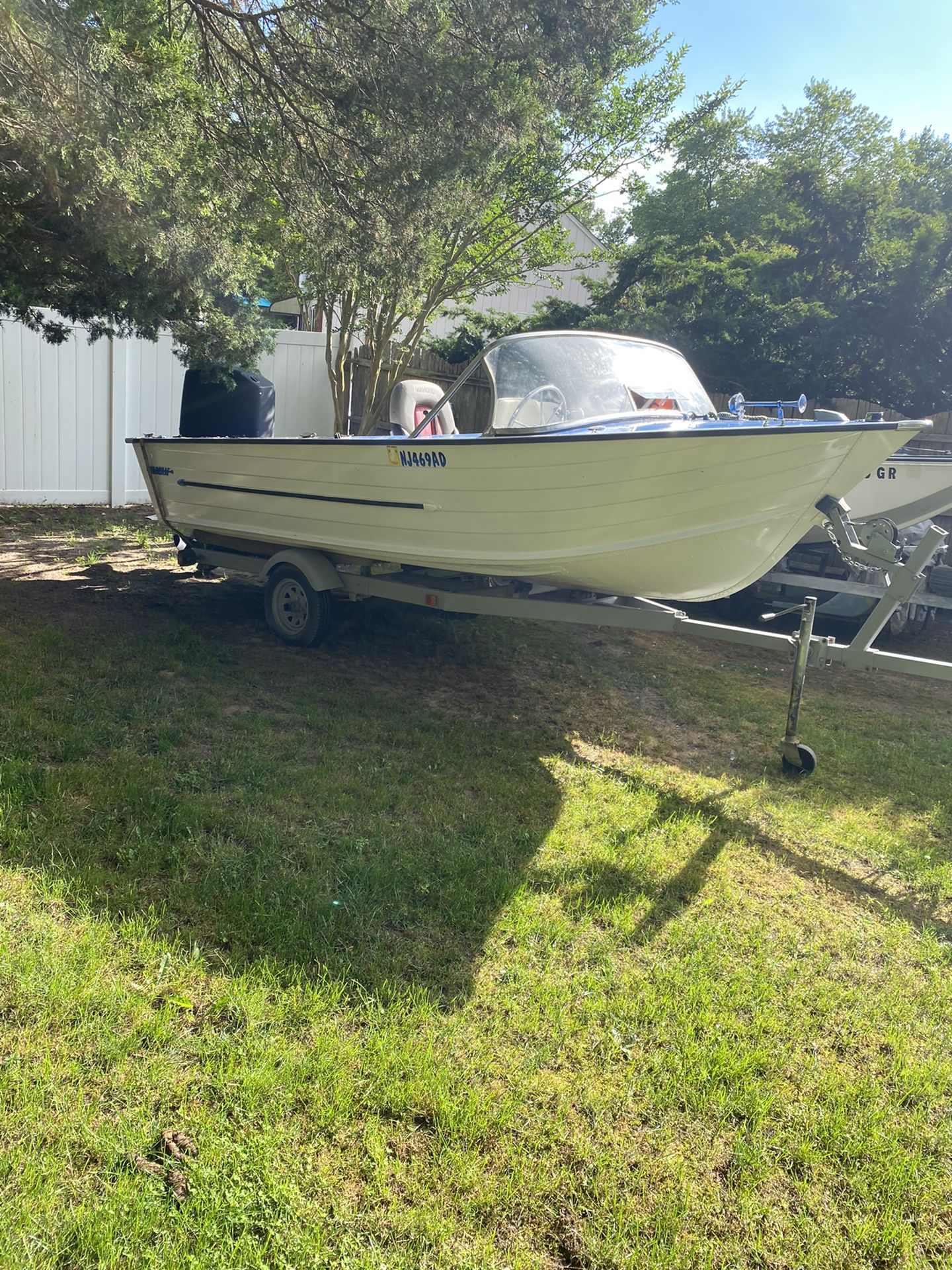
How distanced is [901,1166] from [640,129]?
37.8ft

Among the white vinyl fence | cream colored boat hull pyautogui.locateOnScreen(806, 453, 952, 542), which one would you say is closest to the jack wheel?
cream colored boat hull pyautogui.locateOnScreen(806, 453, 952, 542)

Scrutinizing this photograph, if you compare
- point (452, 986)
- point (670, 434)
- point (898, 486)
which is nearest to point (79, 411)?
point (670, 434)

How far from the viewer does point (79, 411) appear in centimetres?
1059

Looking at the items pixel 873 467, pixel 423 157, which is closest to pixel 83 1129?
pixel 873 467

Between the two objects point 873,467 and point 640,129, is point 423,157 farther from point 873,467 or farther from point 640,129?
point 640,129

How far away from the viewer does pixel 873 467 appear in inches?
158

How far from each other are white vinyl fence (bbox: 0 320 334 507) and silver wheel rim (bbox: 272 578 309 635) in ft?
16.8

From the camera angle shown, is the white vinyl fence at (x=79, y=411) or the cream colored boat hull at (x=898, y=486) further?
the white vinyl fence at (x=79, y=411)

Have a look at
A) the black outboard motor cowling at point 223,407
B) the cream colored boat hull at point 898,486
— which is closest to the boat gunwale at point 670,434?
the black outboard motor cowling at point 223,407

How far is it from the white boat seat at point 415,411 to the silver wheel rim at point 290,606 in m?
1.31

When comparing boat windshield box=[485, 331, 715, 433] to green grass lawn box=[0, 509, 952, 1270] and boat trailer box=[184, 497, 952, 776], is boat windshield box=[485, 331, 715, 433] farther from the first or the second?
green grass lawn box=[0, 509, 952, 1270]

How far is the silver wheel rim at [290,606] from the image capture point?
6.05 m

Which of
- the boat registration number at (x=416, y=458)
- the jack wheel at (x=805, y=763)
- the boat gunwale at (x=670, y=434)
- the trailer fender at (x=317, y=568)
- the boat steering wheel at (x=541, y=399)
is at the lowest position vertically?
the jack wheel at (x=805, y=763)

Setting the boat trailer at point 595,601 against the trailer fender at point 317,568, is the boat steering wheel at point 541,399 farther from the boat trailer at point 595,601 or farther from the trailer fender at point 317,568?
the trailer fender at point 317,568
